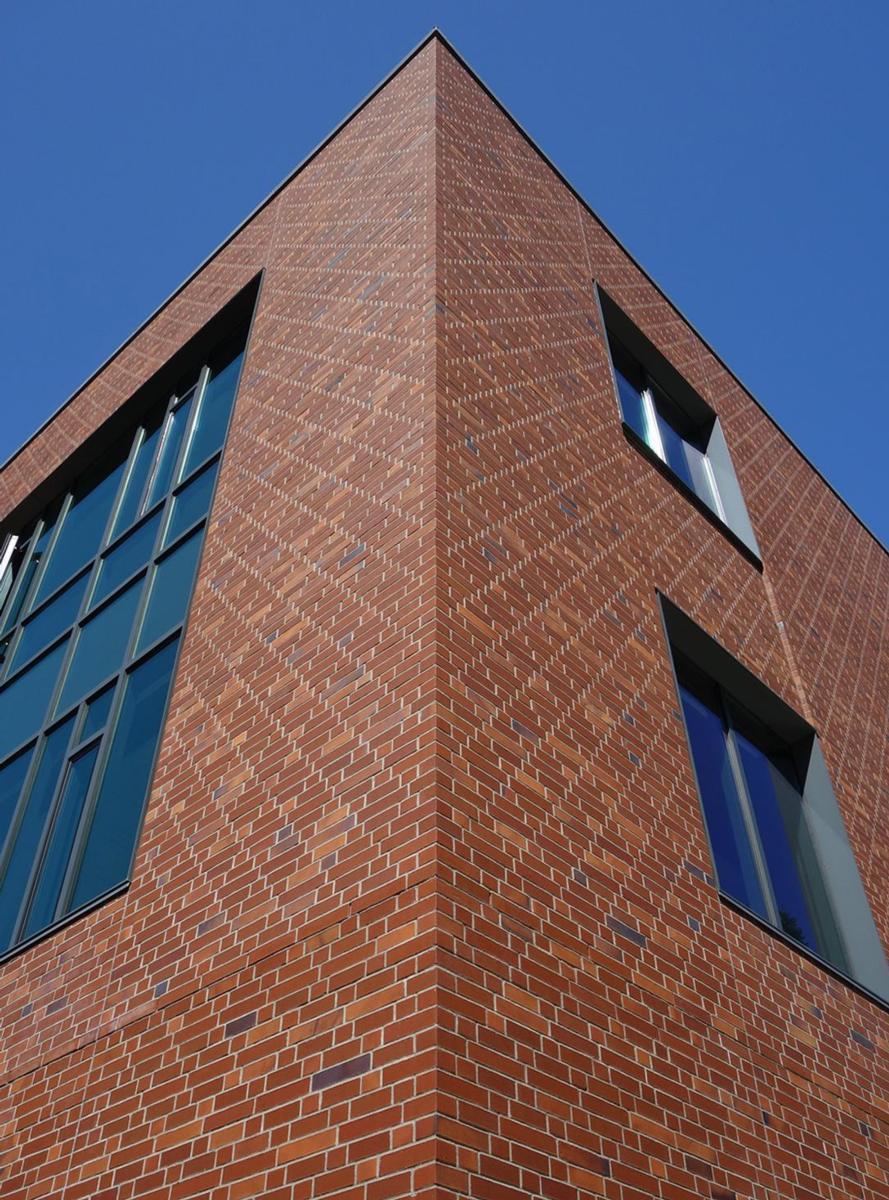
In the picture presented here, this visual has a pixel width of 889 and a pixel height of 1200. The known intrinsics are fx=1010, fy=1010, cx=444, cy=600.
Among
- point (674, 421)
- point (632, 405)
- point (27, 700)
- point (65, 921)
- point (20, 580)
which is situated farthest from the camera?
point (20, 580)

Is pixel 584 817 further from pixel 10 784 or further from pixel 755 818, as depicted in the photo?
pixel 10 784

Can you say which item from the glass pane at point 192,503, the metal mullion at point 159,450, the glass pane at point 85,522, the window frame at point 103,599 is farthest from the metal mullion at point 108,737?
the glass pane at point 85,522

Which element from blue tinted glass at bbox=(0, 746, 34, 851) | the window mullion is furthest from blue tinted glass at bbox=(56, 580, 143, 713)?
blue tinted glass at bbox=(0, 746, 34, 851)

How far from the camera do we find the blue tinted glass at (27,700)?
29.4ft

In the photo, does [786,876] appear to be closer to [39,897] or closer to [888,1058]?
[888,1058]

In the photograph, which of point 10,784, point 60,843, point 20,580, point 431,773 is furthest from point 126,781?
point 20,580

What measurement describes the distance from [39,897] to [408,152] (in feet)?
21.8

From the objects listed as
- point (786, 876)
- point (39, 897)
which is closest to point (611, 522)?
point (786, 876)

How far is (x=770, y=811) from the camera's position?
8047mm

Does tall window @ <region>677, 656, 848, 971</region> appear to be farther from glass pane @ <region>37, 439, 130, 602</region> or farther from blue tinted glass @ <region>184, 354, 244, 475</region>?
glass pane @ <region>37, 439, 130, 602</region>

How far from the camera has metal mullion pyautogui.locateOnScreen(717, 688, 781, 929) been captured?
23.4ft

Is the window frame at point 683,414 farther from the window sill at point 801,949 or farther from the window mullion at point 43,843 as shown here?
the window mullion at point 43,843

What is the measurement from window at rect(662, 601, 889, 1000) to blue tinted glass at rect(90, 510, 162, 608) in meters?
4.69

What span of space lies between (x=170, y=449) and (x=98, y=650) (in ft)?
7.93
